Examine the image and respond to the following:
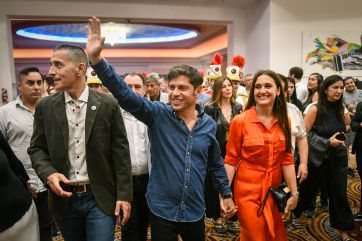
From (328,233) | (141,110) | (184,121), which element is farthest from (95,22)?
(328,233)

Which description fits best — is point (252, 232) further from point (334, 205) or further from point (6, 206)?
point (6, 206)

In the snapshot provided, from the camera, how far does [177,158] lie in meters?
1.75

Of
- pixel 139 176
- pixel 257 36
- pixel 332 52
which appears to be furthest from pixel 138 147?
pixel 332 52

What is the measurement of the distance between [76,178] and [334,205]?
8.12 ft

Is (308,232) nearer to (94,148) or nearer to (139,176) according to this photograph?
(139,176)

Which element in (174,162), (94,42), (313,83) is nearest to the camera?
(94,42)

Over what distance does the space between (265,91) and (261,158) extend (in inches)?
18.9

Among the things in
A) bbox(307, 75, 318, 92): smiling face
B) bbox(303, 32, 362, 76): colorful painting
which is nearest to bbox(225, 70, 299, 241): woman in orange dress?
bbox(307, 75, 318, 92): smiling face

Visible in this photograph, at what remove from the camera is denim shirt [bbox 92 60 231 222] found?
172cm

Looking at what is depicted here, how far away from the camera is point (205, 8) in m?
7.55

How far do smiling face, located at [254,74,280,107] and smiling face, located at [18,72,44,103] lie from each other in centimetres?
167

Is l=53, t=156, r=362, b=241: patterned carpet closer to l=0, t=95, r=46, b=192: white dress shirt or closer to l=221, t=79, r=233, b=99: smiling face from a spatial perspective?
l=0, t=95, r=46, b=192: white dress shirt

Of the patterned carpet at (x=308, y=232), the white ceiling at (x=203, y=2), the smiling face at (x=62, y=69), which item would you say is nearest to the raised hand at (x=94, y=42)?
the smiling face at (x=62, y=69)

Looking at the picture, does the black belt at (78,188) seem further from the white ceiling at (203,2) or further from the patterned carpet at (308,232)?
the white ceiling at (203,2)
